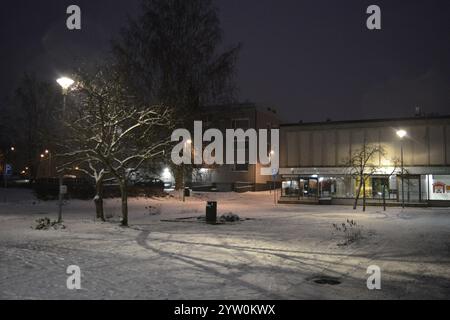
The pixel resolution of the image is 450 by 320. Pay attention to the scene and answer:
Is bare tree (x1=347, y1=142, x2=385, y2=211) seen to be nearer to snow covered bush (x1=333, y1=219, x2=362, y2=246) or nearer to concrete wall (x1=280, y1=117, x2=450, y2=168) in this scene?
concrete wall (x1=280, y1=117, x2=450, y2=168)

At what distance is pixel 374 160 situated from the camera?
37.7m

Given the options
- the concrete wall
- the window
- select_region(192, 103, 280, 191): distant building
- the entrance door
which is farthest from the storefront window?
the window

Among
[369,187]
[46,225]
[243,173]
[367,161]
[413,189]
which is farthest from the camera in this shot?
[243,173]

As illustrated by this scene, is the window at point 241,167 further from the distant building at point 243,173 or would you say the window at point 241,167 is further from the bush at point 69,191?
the bush at point 69,191

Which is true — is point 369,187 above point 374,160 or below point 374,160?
below

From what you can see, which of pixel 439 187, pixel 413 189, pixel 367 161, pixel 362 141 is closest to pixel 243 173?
pixel 362 141

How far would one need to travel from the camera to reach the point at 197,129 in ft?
118

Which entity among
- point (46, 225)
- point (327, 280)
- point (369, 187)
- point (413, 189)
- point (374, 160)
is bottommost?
point (327, 280)

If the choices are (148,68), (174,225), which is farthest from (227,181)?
(174,225)

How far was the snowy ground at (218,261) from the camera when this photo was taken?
8414 millimetres

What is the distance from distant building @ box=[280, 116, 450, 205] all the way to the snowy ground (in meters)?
17.9

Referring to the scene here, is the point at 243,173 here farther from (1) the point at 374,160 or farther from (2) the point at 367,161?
(1) the point at 374,160

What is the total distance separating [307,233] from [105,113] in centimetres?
→ 1019

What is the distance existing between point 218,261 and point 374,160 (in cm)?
2910
